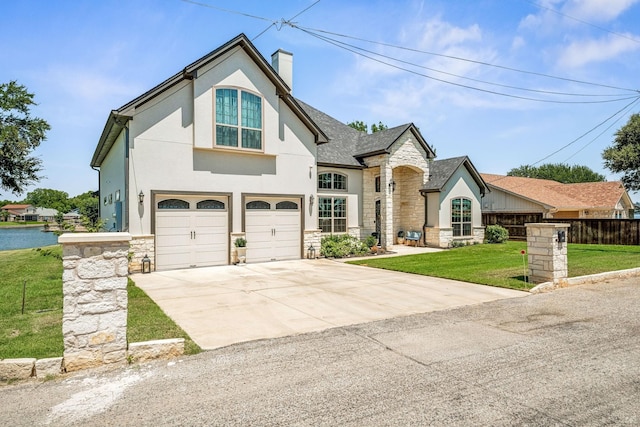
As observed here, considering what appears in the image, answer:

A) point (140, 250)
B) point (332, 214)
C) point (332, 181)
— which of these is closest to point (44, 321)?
point (140, 250)

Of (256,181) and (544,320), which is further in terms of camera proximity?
(256,181)

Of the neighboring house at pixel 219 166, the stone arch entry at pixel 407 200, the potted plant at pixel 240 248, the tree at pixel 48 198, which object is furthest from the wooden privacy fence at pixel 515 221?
the tree at pixel 48 198

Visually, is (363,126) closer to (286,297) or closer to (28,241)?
(28,241)

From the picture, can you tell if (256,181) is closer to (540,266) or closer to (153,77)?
(153,77)

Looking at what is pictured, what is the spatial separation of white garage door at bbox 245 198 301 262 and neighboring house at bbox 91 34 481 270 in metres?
0.04

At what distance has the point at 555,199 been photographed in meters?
30.6

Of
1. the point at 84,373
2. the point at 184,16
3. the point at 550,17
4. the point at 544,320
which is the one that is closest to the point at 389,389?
the point at 84,373

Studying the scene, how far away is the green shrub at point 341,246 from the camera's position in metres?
17.2

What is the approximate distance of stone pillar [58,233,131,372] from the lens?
15.4ft

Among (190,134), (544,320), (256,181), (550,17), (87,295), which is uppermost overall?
(550,17)

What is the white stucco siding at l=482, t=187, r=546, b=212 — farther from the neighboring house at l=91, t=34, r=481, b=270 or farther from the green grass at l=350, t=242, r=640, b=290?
the neighboring house at l=91, t=34, r=481, b=270

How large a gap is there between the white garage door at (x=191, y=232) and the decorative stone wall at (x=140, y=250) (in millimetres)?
261

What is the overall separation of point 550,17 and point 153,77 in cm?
1651

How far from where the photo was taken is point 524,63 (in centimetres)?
1791
